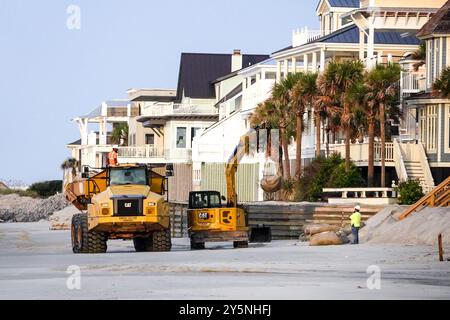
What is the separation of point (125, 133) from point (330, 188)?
59.4m

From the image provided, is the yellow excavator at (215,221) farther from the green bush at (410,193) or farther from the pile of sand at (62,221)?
the pile of sand at (62,221)

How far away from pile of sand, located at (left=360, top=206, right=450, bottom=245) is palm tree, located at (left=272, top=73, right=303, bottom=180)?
1861cm

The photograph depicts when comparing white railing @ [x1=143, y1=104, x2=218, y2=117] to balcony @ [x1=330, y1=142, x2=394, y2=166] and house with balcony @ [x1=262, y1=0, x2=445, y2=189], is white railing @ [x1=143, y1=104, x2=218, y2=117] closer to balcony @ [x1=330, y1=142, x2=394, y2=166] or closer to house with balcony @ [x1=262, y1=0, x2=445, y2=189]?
house with balcony @ [x1=262, y1=0, x2=445, y2=189]

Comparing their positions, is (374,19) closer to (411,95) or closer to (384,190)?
(411,95)

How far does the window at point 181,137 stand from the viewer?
96500mm

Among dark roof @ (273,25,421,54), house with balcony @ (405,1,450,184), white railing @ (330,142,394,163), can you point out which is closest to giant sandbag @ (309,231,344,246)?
house with balcony @ (405,1,450,184)

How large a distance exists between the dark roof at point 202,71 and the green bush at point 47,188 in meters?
35.1

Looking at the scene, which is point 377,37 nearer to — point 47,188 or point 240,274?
point 240,274

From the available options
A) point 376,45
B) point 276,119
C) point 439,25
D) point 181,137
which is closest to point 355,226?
point 439,25

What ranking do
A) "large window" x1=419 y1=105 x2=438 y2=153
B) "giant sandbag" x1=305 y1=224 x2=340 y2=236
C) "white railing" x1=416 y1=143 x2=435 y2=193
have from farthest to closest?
"large window" x1=419 y1=105 x2=438 y2=153 < "white railing" x1=416 y1=143 x2=435 y2=193 < "giant sandbag" x1=305 y1=224 x2=340 y2=236

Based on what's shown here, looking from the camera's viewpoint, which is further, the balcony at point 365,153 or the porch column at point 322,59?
the porch column at point 322,59

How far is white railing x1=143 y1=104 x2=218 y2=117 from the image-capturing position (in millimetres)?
97375

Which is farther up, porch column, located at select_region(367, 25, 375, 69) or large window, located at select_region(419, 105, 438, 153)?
porch column, located at select_region(367, 25, 375, 69)

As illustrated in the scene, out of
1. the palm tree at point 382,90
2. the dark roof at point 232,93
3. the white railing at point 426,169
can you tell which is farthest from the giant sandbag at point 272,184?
the dark roof at point 232,93
